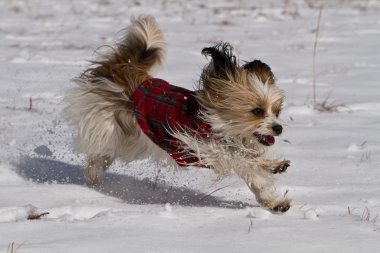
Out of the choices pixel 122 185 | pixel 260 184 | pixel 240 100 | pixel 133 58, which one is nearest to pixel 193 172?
pixel 122 185

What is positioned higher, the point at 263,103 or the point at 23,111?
the point at 263,103

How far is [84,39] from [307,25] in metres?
3.65

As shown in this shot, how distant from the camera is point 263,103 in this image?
11.5 ft

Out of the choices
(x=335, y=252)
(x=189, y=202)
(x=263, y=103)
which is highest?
(x=263, y=103)

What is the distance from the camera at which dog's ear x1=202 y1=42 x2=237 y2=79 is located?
3564mm

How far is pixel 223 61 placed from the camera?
11.8ft

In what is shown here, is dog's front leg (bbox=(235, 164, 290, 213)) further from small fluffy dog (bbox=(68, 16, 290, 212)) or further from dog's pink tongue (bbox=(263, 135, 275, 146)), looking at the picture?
dog's pink tongue (bbox=(263, 135, 275, 146))

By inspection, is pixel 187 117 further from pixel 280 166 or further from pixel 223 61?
pixel 280 166

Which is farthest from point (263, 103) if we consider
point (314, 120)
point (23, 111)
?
point (23, 111)

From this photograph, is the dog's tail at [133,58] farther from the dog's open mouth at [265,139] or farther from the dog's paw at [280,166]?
the dog's paw at [280,166]

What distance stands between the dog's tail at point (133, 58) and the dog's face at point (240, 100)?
67 centimetres

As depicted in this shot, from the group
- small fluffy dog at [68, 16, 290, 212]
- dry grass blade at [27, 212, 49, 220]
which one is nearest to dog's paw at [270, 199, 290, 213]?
small fluffy dog at [68, 16, 290, 212]

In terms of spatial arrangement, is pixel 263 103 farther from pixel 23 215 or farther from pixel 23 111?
pixel 23 111

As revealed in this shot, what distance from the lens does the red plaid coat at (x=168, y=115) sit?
12.0ft
